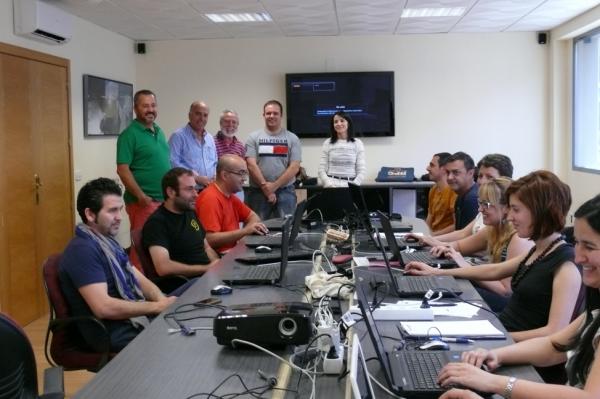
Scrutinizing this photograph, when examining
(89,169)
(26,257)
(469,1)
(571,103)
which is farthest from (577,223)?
(571,103)

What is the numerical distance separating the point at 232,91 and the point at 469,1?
10.3ft

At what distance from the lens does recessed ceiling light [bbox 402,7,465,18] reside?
6125mm

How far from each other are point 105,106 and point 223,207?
3.06 metres

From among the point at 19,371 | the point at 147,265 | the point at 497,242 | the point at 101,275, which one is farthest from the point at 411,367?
the point at 147,265

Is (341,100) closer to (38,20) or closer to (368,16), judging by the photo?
(368,16)

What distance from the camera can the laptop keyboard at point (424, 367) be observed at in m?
1.49

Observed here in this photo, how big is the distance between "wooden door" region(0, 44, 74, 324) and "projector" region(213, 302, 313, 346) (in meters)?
3.32

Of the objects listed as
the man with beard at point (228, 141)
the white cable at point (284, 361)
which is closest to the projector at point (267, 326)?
the white cable at point (284, 361)

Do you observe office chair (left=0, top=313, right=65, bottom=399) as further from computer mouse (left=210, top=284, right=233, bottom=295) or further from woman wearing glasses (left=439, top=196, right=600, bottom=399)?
woman wearing glasses (left=439, top=196, right=600, bottom=399)

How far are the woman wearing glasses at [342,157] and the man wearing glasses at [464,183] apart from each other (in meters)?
1.54

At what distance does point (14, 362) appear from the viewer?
5.93ft

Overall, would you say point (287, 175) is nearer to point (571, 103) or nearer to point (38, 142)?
point (38, 142)

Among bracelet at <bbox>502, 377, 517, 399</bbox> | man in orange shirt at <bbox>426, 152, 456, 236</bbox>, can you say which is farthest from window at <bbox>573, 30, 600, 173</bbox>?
bracelet at <bbox>502, 377, 517, 399</bbox>

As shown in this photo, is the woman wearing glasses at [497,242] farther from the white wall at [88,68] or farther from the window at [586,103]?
the window at [586,103]
